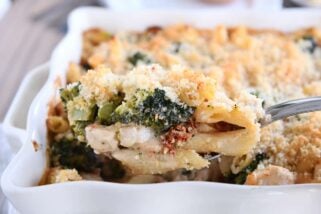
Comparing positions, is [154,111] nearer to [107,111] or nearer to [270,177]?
[107,111]

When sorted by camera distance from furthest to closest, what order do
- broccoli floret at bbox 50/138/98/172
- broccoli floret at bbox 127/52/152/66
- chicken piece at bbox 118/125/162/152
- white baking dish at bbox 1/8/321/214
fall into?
broccoli floret at bbox 127/52/152/66 → broccoli floret at bbox 50/138/98/172 → chicken piece at bbox 118/125/162/152 → white baking dish at bbox 1/8/321/214

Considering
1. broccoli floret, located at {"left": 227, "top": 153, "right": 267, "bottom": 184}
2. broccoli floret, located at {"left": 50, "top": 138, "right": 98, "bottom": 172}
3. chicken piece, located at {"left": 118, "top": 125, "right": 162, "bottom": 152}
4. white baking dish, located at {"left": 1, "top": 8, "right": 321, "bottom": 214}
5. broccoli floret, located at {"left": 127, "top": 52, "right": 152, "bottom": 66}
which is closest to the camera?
white baking dish, located at {"left": 1, "top": 8, "right": 321, "bottom": 214}

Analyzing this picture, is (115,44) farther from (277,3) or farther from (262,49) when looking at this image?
(277,3)

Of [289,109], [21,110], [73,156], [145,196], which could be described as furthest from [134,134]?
[21,110]

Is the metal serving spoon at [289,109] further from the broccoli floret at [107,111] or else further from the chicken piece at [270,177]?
the broccoli floret at [107,111]

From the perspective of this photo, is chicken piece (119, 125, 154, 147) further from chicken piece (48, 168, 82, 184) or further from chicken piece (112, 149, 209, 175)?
chicken piece (48, 168, 82, 184)

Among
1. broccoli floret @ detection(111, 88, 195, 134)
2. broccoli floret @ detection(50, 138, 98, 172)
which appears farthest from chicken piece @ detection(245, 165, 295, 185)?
broccoli floret @ detection(50, 138, 98, 172)
